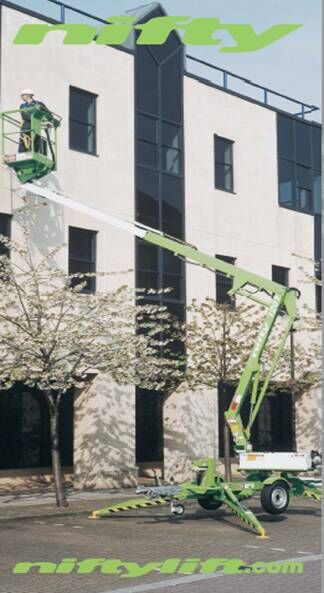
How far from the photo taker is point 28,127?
22.5 metres

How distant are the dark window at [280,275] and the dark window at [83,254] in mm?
8856

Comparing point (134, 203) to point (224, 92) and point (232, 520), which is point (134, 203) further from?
point (232, 520)

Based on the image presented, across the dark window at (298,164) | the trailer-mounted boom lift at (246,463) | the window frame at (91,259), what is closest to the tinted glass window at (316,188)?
the dark window at (298,164)

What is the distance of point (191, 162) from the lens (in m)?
28.4

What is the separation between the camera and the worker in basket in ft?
72.0

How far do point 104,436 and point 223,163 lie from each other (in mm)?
11135

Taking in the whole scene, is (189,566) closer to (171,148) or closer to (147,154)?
(147,154)

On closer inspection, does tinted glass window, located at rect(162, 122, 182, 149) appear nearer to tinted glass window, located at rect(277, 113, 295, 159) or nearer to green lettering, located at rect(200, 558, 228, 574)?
tinted glass window, located at rect(277, 113, 295, 159)

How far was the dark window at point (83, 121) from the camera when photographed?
992 inches

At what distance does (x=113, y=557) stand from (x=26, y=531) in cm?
336

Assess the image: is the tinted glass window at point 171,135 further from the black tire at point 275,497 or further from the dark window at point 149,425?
the black tire at point 275,497

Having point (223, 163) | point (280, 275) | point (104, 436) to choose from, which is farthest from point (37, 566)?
point (280, 275)

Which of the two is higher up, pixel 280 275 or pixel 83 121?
pixel 83 121

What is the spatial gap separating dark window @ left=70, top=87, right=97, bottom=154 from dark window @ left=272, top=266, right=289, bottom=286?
9.30 metres
